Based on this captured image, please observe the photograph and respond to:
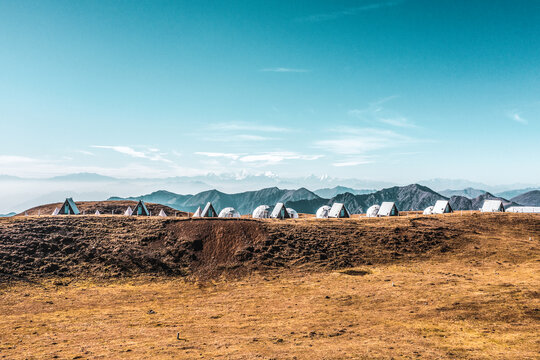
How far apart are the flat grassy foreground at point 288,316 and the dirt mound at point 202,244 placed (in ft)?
14.1

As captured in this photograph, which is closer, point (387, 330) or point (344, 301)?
point (387, 330)

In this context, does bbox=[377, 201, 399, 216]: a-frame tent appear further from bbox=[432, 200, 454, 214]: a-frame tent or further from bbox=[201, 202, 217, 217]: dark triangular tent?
bbox=[201, 202, 217, 217]: dark triangular tent

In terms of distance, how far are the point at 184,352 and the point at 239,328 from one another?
669 centimetres

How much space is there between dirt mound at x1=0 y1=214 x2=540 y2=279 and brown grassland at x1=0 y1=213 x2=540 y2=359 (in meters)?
0.29

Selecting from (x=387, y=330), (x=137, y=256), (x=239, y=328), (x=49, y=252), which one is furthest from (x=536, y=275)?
(x=49, y=252)

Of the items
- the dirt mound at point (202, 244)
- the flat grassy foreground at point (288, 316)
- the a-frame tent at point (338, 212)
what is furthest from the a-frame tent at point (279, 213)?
the flat grassy foreground at point (288, 316)

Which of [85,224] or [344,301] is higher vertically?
[85,224]

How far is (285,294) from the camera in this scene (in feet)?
127

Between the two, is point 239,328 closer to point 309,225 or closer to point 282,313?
point 282,313

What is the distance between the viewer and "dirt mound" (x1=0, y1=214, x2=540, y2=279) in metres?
46.9

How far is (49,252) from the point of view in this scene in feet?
157

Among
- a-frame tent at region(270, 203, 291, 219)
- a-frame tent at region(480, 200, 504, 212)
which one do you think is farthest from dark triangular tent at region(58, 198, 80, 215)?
a-frame tent at region(480, 200, 504, 212)

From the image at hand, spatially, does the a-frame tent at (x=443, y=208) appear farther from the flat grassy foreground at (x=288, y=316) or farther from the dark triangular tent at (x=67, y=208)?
the dark triangular tent at (x=67, y=208)

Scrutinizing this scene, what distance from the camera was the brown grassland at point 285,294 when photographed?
2381 cm
